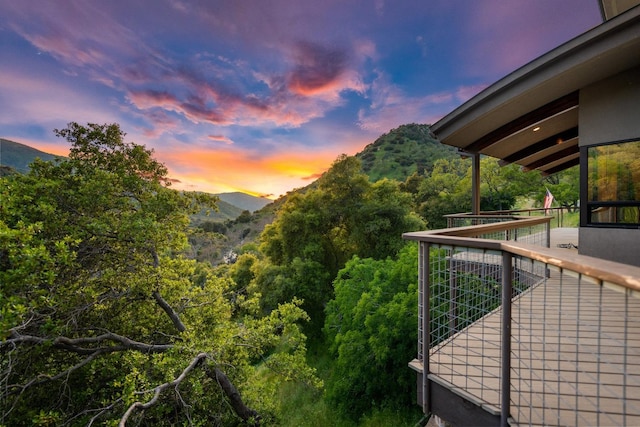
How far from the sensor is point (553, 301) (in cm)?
360

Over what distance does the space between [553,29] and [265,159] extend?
19.5m

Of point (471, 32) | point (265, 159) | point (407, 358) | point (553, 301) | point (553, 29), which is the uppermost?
point (471, 32)

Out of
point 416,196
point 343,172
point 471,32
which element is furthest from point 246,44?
point 416,196

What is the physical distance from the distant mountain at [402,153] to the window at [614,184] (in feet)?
141

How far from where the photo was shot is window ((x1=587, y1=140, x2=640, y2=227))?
4250mm

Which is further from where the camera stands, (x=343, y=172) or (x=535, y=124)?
(x=343, y=172)

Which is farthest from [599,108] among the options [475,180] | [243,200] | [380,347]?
[243,200]

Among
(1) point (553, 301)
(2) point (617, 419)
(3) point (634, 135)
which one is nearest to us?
(2) point (617, 419)

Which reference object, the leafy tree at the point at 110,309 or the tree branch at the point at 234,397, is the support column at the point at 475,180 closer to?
the leafy tree at the point at 110,309

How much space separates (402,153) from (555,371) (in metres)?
60.3

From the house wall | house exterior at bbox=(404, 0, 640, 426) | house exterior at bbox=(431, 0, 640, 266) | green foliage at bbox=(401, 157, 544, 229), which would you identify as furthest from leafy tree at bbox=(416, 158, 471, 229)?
the house wall

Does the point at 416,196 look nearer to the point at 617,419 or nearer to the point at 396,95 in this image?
the point at 396,95

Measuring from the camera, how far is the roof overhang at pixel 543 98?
154 inches

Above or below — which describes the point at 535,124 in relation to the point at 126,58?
below
